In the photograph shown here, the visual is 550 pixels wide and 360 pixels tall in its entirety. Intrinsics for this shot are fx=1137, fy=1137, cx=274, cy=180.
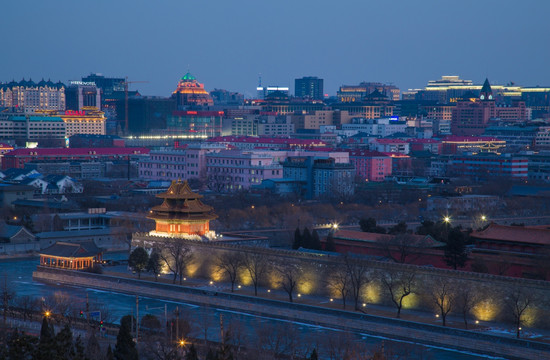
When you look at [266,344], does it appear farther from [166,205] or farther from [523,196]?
[523,196]

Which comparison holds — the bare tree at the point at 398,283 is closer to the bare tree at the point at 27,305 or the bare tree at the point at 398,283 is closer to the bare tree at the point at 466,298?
the bare tree at the point at 466,298

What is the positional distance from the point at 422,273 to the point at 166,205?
1083 cm

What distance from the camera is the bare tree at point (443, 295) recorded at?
28.3 metres

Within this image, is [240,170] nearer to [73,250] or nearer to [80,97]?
[73,250]

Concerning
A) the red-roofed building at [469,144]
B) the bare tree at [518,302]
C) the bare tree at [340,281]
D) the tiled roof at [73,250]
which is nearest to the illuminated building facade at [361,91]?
the red-roofed building at [469,144]

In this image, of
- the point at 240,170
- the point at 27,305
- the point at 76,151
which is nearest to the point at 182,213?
the point at 27,305

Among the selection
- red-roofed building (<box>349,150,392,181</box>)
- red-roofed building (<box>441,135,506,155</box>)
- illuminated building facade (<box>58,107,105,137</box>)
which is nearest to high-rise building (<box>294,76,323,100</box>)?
illuminated building facade (<box>58,107,105,137</box>)

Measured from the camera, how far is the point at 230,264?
33.6 metres

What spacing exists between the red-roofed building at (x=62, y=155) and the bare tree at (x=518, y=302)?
54251 millimetres

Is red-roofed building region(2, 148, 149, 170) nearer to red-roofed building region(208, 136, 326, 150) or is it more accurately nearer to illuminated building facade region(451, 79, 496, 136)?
red-roofed building region(208, 136, 326, 150)

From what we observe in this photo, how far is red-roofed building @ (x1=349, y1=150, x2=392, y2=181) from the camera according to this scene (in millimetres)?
73000

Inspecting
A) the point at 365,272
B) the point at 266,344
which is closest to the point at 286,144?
the point at 365,272

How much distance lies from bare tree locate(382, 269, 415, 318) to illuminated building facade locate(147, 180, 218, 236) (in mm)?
8898

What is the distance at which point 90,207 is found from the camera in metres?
52.1
